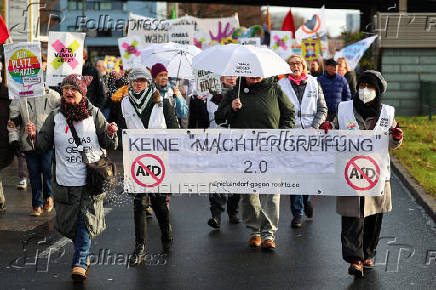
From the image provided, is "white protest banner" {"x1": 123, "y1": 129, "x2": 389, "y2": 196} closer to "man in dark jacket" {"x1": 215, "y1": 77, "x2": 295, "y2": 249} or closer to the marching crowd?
the marching crowd

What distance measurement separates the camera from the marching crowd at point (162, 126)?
6922 mm

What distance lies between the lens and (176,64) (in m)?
12.2

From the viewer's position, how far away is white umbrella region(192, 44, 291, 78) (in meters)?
7.75

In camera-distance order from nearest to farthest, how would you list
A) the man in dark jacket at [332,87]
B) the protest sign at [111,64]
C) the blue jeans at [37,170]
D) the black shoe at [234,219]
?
the black shoe at [234,219] → the blue jeans at [37,170] → the man in dark jacket at [332,87] → the protest sign at [111,64]

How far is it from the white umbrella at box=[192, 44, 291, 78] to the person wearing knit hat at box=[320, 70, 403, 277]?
91 cm

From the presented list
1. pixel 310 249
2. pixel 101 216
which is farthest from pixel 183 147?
pixel 310 249

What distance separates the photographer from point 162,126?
790 cm

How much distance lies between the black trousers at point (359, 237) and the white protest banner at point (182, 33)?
10407 millimetres

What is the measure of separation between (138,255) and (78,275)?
34.3 inches

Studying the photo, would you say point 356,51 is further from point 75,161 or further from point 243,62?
point 75,161

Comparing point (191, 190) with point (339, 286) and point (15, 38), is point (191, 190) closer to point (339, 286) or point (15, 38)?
point (339, 286)

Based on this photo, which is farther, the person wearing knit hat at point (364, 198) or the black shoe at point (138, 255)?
the black shoe at point (138, 255)

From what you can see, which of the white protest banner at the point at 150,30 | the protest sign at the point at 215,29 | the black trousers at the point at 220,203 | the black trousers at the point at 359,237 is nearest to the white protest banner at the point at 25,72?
the black trousers at the point at 220,203

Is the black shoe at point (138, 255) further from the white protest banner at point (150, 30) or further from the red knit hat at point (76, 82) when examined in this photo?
the white protest banner at point (150, 30)
